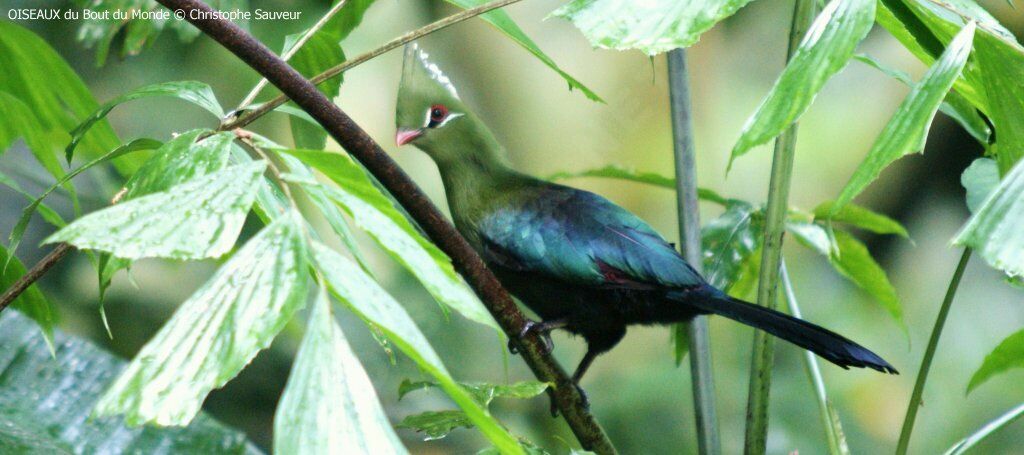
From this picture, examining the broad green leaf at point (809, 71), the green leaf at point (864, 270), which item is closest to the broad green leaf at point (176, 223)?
the broad green leaf at point (809, 71)

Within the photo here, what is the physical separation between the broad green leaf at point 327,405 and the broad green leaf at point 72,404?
61cm

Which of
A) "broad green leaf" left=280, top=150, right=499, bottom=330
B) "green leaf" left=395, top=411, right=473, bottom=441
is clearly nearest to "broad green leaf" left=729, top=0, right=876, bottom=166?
"broad green leaf" left=280, top=150, right=499, bottom=330

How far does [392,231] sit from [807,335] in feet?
1.77

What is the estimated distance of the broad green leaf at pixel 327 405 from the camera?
340mm

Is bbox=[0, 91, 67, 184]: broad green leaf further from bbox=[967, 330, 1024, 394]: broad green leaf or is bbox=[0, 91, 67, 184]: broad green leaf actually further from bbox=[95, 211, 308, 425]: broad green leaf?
bbox=[967, 330, 1024, 394]: broad green leaf

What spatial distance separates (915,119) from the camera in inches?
18.8

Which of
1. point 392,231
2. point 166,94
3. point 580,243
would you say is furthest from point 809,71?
point 580,243

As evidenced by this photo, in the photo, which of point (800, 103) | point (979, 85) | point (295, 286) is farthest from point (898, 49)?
point (295, 286)

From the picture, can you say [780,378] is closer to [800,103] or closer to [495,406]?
[495,406]

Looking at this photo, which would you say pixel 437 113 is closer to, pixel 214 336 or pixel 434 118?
pixel 434 118

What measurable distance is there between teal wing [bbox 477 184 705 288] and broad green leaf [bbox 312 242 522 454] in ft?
2.06

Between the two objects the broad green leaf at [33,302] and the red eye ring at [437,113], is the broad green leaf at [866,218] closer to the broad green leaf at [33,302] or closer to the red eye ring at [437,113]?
the red eye ring at [437,113]

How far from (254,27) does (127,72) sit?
19.7 inches

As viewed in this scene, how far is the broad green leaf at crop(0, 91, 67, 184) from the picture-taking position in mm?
826
